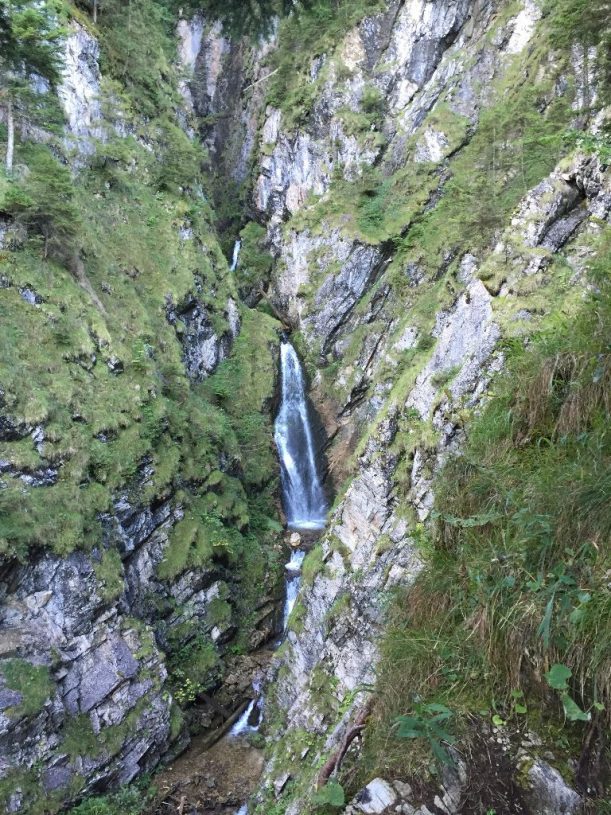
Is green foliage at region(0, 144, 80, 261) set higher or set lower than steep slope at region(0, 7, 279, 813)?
higher

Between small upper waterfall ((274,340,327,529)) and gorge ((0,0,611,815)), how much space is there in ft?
0.40

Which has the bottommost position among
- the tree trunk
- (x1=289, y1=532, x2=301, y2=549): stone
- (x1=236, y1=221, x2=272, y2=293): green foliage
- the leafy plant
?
(x1=289, y1=532, x2=301, y2=549): stone

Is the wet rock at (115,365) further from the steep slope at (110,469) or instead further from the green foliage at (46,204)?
the green foliage at (46,204)

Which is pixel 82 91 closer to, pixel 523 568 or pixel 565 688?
pixel 523 568

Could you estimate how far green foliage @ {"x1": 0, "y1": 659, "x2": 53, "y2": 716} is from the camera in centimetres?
775

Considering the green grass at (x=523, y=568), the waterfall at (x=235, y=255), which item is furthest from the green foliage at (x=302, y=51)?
the green grass at (x=523, y=568)

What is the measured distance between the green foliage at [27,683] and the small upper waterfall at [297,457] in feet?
29.5

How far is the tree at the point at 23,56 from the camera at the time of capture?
1042cm

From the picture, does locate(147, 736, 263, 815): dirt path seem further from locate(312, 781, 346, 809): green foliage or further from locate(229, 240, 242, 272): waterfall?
locate(229, 240, 242, 272): waterfall

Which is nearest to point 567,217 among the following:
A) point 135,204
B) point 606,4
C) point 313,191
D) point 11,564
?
point 606,4

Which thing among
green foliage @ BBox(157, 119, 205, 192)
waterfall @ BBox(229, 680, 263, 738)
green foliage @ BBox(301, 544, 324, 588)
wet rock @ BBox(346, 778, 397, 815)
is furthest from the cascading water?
wet rock @ BBox(346, 778, 397, 815)

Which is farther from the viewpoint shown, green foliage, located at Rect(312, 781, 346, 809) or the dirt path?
the dirt path

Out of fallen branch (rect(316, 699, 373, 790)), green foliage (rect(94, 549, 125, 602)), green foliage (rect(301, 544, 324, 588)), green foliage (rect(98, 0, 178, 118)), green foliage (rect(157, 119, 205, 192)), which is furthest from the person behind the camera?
green foliage (rect(157, 119, 205, 192))

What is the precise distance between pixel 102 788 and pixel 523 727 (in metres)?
9.44
